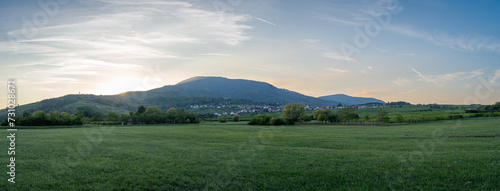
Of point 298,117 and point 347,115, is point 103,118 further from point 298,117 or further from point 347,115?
point 347,115

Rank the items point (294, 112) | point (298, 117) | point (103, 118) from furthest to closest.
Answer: point (103, 118)
point (294, 112)
point (298, 117)

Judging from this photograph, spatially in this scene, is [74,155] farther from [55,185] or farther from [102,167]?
[55,185]

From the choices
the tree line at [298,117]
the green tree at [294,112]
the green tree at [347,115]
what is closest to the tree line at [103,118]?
the tree line at [298,117]

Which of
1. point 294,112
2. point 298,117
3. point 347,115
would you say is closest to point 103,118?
point 294,112

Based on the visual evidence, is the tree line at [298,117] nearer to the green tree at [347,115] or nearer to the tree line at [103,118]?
the green tree at [347,115]

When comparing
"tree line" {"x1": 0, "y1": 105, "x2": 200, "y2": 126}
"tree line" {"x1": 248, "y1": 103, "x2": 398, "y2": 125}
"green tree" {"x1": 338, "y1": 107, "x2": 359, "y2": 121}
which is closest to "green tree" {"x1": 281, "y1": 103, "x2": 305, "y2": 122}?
"tree line" {"x1": 248, "y1": 103, "x2": 398, "y2": 125}

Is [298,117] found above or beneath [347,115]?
beneath

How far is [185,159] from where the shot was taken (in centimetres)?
2069

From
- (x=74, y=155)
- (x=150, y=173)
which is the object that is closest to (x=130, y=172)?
(x=150, y=173)

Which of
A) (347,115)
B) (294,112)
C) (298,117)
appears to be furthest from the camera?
(294,112)

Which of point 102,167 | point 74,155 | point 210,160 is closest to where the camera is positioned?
point 102,167

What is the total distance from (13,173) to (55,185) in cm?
398

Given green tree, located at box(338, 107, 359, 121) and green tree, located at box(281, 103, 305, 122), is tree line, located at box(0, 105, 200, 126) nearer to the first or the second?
green tree, located at box(281, 103, 305, 122)

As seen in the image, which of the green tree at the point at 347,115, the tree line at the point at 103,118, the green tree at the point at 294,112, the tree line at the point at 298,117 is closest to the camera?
the tree line at the point at 103,118
